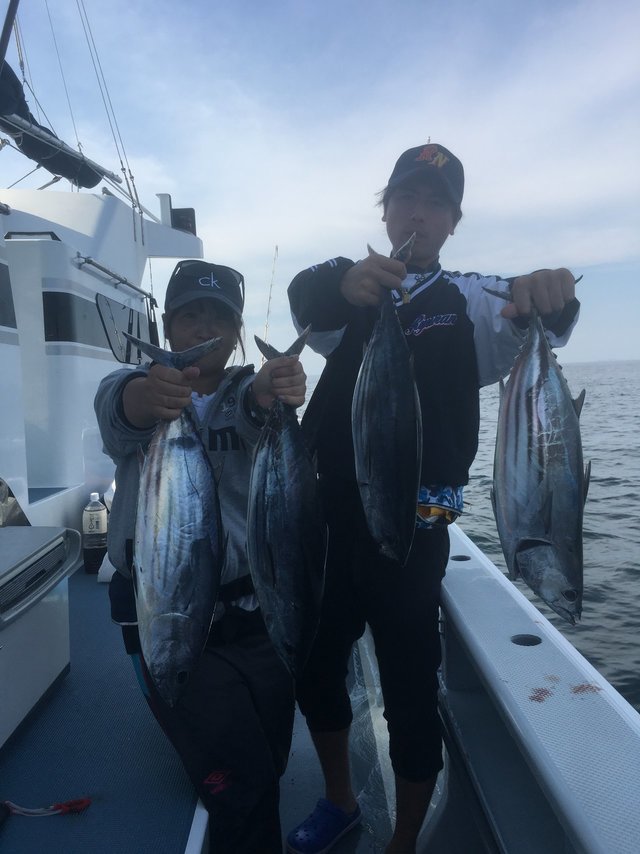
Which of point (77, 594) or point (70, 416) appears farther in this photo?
point (70, 416)

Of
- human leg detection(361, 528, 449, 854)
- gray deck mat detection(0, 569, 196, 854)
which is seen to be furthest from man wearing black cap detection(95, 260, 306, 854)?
human leg detection(361, 528, 449, 854)

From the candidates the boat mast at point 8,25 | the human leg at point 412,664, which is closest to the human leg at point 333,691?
the human leg at point 412,664

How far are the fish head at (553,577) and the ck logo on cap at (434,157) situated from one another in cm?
124

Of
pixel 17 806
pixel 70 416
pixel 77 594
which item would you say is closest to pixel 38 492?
pixel 70 416

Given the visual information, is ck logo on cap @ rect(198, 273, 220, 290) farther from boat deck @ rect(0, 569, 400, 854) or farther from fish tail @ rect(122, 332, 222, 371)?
boat deck @ rect(0, 569, 400, 854)

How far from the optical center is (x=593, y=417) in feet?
72.9

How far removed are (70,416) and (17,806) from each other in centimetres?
349

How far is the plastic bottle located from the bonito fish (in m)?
3.61

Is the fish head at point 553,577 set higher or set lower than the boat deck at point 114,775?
higher

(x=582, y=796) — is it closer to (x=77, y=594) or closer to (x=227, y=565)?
(x=227, y=565)

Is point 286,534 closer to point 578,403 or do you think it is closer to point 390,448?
point 390,448

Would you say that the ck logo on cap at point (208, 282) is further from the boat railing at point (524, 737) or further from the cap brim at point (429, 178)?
A: the boat railing at point (524, 737)

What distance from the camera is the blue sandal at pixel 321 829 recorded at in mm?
2043

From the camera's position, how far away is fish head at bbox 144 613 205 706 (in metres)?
1.36
